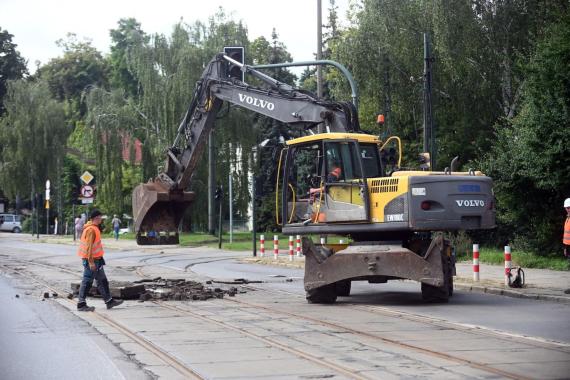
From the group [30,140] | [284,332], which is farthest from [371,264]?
[30,140]

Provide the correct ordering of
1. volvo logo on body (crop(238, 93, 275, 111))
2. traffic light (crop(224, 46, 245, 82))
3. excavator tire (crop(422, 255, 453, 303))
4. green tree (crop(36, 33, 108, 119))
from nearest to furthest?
excavator tire (crop(422, 255, 453, 303))
volvo logo on body (crop(238, 93, 275, 111))
traffic light (crop(224, 46, 245, 82))
green tree (crop(36, 33, 108, 119))

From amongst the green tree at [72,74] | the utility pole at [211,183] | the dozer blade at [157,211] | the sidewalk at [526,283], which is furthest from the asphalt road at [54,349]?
the green tree at [72,74]

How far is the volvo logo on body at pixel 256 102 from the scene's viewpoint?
24.4m

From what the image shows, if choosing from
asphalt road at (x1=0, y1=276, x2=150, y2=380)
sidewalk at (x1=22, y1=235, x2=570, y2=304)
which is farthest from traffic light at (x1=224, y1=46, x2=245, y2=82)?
asphalt road at (x1=0, y1=276, x2=150, y2=380)

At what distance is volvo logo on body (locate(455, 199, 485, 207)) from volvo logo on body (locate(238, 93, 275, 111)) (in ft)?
29.2

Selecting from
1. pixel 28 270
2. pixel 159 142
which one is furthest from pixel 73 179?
pixel 28 270

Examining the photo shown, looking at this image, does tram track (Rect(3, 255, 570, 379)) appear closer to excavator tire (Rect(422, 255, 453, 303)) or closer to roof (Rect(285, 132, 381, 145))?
excavator tire (Rect(422, 255, 453, 303))

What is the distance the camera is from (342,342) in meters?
11.6

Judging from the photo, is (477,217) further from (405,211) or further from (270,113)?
(270,113)

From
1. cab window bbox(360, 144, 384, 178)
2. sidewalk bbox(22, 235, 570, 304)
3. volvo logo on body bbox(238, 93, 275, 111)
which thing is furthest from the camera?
volvo logo on body bbox(238, 93, 275, 111)

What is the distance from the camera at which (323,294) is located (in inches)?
662

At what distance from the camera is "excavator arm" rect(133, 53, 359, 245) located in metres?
22.1

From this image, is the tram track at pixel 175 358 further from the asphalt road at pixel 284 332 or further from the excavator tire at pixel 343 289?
the excavator tire at pixel 343 289

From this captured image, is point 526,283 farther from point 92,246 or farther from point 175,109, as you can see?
point 175,109
